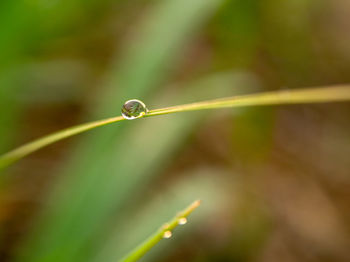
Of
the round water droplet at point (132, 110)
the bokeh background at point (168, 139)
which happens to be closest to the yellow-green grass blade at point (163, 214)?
the bokeh background at point (168, 139)

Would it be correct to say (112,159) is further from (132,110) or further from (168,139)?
(132,110)

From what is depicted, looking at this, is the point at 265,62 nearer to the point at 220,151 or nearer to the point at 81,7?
the point at 220,151

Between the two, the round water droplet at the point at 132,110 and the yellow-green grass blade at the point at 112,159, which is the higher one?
the yellow-green grass blade at the point at 112,159

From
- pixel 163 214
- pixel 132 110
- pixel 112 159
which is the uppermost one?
pixel 112 159

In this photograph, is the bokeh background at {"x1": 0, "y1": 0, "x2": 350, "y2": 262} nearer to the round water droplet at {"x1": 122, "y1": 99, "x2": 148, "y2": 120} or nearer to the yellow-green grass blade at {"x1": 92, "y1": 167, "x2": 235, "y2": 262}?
the yellow-green grass blade at {"x1": 92, "y1": 167, "x2": 235, "y2": 262}

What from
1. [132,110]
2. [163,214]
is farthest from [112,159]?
[132,110]

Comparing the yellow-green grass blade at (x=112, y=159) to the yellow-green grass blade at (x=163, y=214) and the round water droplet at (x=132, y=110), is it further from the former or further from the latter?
the round water droplet at (x=132, y=110)

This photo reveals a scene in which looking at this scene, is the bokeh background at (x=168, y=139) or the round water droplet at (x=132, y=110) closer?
the round water droplet at (x=132, y=110)

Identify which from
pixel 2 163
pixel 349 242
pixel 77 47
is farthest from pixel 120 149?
pixel 349 242

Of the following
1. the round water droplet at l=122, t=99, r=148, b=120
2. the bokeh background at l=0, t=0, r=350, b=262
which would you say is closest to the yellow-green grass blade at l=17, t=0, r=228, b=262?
the bokeh background at l=0, t=0, r=350, b=262
